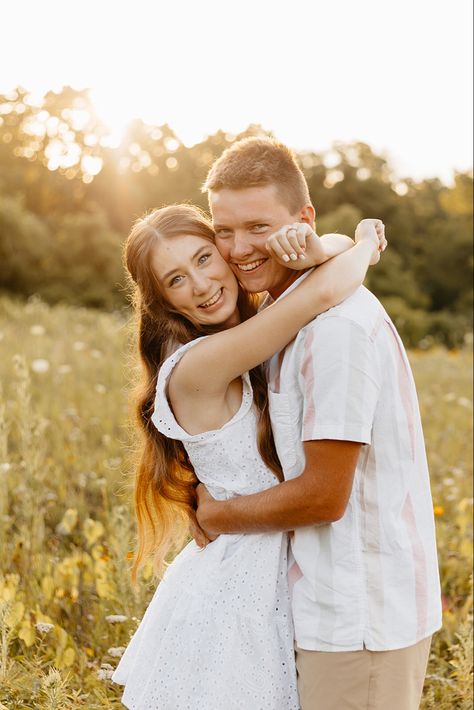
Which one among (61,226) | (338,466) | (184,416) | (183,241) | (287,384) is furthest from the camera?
(61,226)

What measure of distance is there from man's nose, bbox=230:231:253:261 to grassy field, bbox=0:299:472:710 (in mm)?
739

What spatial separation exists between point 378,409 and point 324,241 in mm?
557

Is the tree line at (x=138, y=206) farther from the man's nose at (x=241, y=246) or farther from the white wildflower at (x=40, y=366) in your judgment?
the man's nose at (x=241, y=246)

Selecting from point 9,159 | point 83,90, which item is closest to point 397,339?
point 9,159

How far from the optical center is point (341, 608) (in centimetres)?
209

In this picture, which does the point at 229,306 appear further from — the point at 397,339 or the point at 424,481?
the point at 424,481

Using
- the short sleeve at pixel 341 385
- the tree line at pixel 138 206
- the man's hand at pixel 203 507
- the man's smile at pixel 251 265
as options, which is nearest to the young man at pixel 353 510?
the short sleeve at pixel 341 385

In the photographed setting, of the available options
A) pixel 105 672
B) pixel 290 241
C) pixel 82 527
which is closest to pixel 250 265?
pixel 290 241

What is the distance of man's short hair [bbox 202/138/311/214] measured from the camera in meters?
2.37

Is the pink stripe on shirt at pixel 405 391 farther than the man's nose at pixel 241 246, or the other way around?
the man's nose at pixel 241 246

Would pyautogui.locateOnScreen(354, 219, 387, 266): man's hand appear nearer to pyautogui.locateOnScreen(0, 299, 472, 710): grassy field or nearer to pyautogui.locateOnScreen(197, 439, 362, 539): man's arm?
pyautogui.locateOnScreen(197, 439, 362, 539): man's arm

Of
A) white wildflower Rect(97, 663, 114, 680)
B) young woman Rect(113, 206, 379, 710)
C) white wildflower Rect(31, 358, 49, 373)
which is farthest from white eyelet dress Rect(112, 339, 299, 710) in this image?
white wildflower Rect(31, 358, 49, 373)

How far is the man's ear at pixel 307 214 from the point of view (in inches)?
96.3

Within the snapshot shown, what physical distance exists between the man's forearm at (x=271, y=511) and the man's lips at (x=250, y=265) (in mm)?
677
